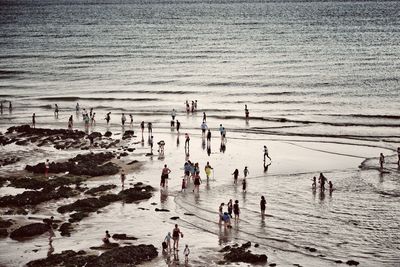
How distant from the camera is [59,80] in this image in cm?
9381

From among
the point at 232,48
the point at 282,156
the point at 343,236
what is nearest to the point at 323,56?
the point at 232,48

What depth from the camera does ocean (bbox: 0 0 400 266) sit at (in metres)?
33.1

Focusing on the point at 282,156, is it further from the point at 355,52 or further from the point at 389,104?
the point at 355,52

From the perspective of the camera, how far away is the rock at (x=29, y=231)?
1205 inches

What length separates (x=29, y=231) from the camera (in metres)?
30.8

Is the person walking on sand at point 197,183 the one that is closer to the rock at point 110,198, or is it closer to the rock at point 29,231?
the rock at point 110,198

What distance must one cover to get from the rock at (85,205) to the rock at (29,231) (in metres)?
2.72

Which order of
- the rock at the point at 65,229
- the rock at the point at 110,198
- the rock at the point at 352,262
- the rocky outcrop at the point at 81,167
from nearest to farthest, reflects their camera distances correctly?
the rock at the point at 352,262 → the rock at the point at 65,229 → the rock at the point at 110,198 → the rocky outcrop at the point at 81,167

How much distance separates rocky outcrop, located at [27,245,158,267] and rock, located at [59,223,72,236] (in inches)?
97.8

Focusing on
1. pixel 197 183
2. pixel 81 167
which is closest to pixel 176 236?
pixel 197 183

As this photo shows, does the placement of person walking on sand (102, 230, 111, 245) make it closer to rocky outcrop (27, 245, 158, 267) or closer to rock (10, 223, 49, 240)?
rocky outcrop (27, 245, 158, 267)

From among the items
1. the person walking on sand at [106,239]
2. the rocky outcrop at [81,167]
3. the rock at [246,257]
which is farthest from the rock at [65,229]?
the rocky outcrop at [81,167]

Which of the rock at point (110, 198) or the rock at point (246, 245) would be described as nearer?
the rock at point (246, 245)

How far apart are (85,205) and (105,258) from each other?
25.7 feet
